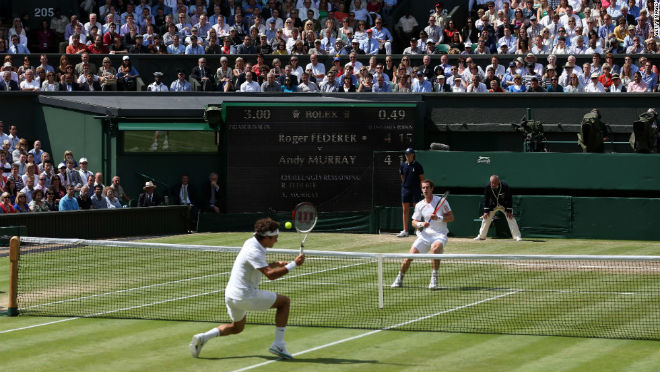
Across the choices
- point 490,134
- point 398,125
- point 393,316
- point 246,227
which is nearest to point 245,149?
point 246,227

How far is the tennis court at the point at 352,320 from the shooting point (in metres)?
13.9

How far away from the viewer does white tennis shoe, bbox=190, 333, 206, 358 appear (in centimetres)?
1368

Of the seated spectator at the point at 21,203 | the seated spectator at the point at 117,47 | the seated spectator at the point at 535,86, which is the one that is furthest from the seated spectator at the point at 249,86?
the seated spectator at the point at 21,203

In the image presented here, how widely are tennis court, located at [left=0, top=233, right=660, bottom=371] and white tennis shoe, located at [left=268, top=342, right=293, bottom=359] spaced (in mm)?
128

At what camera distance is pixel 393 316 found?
17109 millimetres

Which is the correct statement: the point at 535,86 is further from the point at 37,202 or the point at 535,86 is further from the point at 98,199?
the point at 37,202

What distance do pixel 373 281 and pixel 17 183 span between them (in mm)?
11507

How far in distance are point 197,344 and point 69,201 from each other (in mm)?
14893

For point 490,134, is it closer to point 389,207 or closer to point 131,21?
point 389,207

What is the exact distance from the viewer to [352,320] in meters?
16.8

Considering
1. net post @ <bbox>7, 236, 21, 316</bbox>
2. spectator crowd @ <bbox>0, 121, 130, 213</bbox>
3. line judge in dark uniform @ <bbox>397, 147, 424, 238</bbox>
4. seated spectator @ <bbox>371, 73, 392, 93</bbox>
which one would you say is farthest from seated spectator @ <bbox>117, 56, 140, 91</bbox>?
net post @ <bbox>7, 236, 21, 316</bbox>

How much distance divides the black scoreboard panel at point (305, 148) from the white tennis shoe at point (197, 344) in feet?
51.6

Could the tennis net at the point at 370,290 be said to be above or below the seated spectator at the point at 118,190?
below

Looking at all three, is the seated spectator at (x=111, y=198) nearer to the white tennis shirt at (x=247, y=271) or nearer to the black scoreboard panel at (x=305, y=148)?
the black scoreboard panel at (x=305, y=148)
